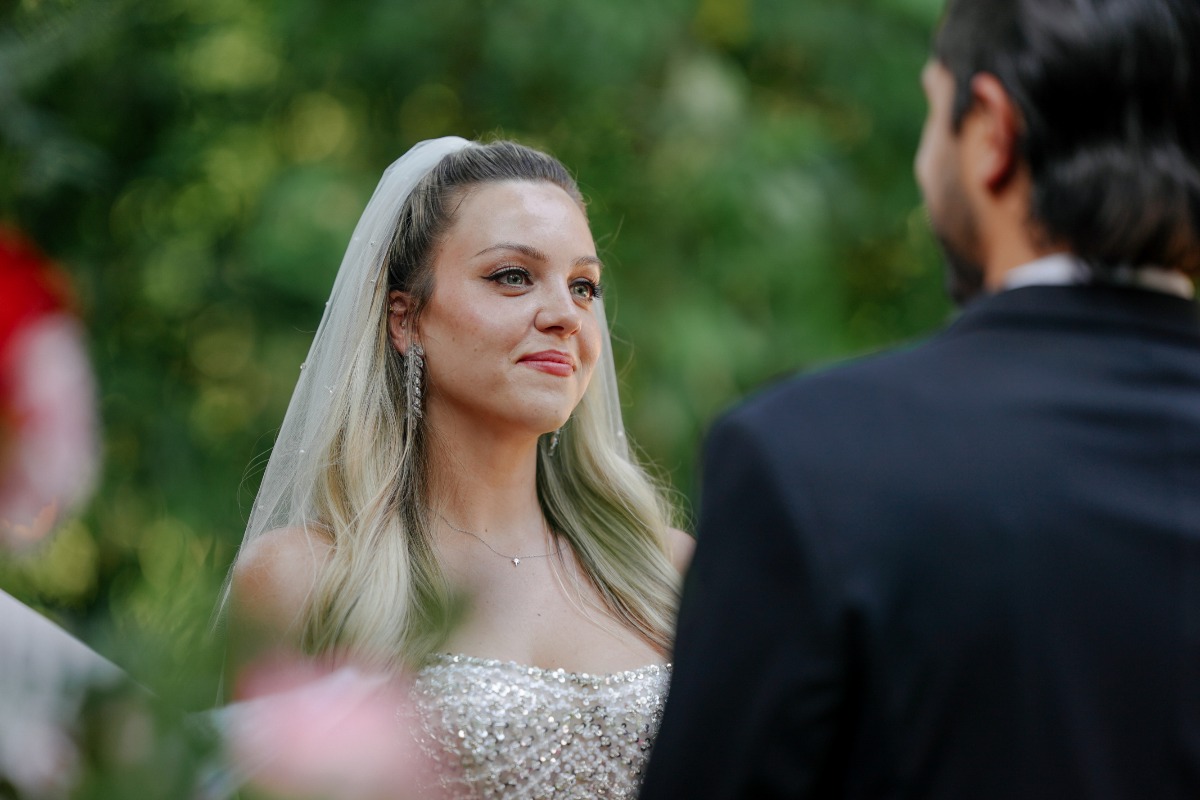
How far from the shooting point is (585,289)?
342 centimetres

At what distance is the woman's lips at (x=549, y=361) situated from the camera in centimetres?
320

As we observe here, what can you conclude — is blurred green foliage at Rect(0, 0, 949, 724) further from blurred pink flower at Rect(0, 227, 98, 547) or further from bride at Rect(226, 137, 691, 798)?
blurred pink flower at Rect(0, 227, 98, 547)

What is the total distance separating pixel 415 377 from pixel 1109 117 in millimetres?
2255

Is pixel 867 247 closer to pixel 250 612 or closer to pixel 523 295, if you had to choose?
pixel 523 295

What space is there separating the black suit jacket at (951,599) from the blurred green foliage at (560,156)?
2981 millimetres

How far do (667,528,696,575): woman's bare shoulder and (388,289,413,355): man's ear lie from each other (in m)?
1.02

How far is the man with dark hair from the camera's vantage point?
4.25ft

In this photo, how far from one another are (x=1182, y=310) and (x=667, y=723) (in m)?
0.76

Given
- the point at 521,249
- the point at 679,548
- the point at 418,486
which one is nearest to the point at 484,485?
the point at 418,486

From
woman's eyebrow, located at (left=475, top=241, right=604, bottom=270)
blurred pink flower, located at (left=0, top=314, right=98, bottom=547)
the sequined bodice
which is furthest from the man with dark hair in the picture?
woman's eyebrow, located at (left=475, top=241, right=604, bottom=270)

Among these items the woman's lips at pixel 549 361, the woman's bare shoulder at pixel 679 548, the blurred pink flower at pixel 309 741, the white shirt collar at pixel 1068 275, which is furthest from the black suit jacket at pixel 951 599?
the woman's bare shoulder at pixel 679 548

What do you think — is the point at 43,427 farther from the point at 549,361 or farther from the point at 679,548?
the point at 679,548

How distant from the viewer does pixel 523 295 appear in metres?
3.25

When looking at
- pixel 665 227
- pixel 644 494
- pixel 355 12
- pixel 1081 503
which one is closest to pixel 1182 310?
pixel 1081 503
